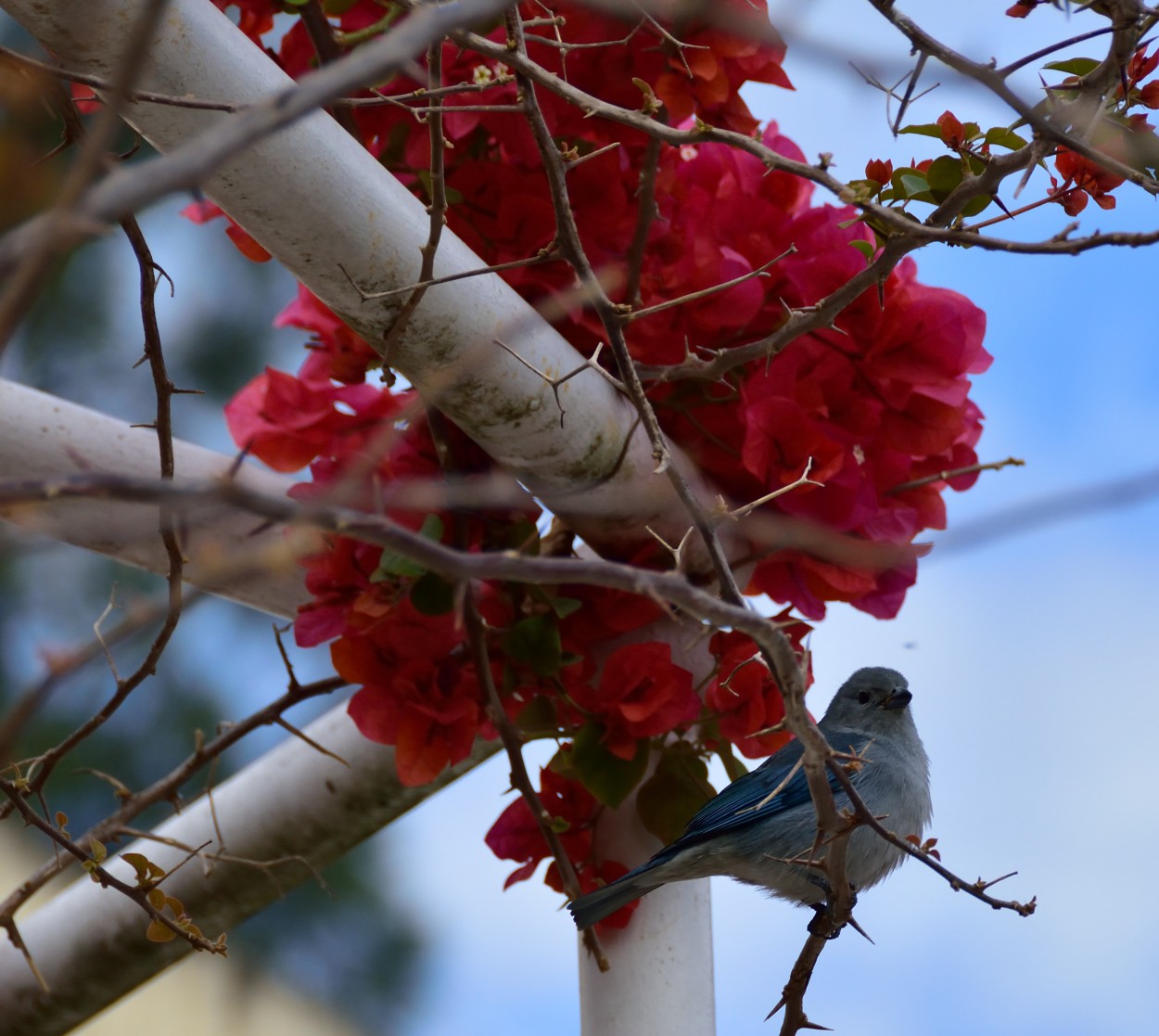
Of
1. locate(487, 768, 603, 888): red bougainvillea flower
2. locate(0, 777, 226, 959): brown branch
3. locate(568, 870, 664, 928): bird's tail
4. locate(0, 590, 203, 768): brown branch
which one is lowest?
locate(0, 590, 203, 768): brown branch

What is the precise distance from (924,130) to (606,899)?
1.66 ft

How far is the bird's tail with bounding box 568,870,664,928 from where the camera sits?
0.85 m

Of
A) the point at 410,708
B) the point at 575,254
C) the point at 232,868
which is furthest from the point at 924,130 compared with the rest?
the point at 232,868

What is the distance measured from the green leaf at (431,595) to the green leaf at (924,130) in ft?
1.20

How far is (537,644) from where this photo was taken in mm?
845

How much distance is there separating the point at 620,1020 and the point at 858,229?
1.80ft

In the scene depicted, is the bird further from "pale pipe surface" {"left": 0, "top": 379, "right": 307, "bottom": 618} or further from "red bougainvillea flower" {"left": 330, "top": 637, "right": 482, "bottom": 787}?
"pale pipe surface" {"left": 0, "top": 379, "right": 307, "bottom": 618}

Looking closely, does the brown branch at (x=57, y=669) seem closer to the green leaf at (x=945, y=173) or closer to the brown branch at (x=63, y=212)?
the brown branch at (x=63, y=212)

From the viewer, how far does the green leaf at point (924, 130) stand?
0.70 meters

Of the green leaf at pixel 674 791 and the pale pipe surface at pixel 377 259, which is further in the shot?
the green leaf at pixel 674 791

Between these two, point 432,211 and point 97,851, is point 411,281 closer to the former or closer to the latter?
point 432,211

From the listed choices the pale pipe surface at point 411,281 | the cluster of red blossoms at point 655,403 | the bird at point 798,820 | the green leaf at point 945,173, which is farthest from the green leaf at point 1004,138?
the bird at point 798,820

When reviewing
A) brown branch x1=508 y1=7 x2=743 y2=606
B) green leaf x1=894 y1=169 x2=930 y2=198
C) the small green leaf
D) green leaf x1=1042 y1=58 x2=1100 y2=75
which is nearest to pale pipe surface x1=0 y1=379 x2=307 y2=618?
the small green leaf

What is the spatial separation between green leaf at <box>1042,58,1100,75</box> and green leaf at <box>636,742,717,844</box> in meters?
0.48
